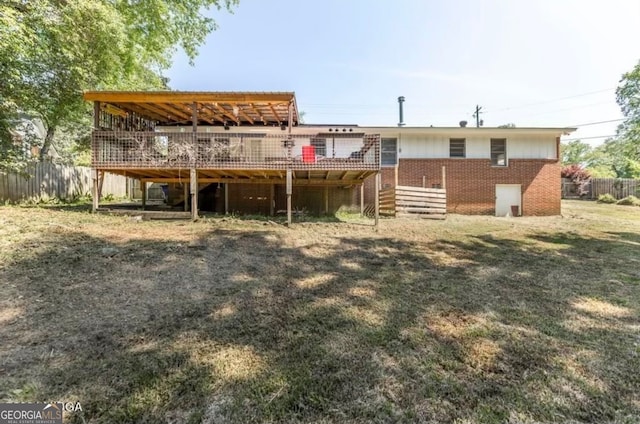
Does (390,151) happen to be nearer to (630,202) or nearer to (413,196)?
(413,196)

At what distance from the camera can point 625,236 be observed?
891 centimetres

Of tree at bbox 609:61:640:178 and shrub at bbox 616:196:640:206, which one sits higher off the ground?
tree at bbox 609:61:640:178

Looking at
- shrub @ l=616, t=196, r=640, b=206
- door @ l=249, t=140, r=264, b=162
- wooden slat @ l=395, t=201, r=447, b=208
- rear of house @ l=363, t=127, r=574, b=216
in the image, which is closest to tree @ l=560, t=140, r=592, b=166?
shrub @ l=616, t=196, r=640, b=206

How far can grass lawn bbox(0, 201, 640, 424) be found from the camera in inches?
84.0

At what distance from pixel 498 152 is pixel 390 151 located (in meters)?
5.05

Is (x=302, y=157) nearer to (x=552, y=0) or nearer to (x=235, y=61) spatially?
(x=552, y=0)

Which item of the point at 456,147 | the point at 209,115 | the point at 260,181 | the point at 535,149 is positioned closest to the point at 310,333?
the point at 260,181

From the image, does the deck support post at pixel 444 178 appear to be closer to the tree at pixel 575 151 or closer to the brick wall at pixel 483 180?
the brick wall at pixel 483 180

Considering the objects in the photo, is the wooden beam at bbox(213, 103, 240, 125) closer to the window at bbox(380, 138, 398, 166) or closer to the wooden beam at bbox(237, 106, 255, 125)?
the wooden beam at bbox(237, 106, 255, 125)

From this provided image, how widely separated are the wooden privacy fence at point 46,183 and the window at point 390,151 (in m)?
13.0

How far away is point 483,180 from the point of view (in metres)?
14.2

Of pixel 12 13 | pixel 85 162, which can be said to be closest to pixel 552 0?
pixel 12 13

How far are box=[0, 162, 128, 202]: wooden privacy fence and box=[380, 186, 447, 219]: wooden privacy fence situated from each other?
40.9ft

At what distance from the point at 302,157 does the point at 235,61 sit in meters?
10.9
